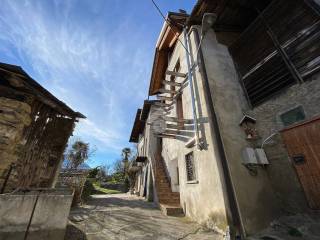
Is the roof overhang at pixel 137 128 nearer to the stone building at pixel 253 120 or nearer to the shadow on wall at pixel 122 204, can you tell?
the shadow on wall at pixel 122 204

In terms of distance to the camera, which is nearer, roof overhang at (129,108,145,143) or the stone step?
the stone step

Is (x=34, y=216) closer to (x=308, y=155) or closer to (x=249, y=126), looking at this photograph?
(x=249, y=126)

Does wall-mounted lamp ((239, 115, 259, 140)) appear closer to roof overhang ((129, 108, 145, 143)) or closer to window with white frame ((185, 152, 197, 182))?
window with white frame ((185, 152, 197, 182))

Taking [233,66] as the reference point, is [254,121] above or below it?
below

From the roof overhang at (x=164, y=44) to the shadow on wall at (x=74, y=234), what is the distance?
9035 millimetres

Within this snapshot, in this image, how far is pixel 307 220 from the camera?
179 inches

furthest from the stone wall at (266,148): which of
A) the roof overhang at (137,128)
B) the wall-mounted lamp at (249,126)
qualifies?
the roof overhang at (137,128)

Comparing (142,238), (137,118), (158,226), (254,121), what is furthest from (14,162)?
(137,118)

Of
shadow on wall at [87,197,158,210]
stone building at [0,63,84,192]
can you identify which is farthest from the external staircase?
stone building at [0,63,84,192]

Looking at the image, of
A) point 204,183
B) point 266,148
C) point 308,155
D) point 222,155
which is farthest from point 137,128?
point 308,155

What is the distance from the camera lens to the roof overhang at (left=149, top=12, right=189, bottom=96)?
9.40 metres

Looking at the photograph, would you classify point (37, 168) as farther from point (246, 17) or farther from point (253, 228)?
point (246, 17)

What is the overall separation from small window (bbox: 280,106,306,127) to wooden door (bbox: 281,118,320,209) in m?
0.23

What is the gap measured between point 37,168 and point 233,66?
28.0ft
